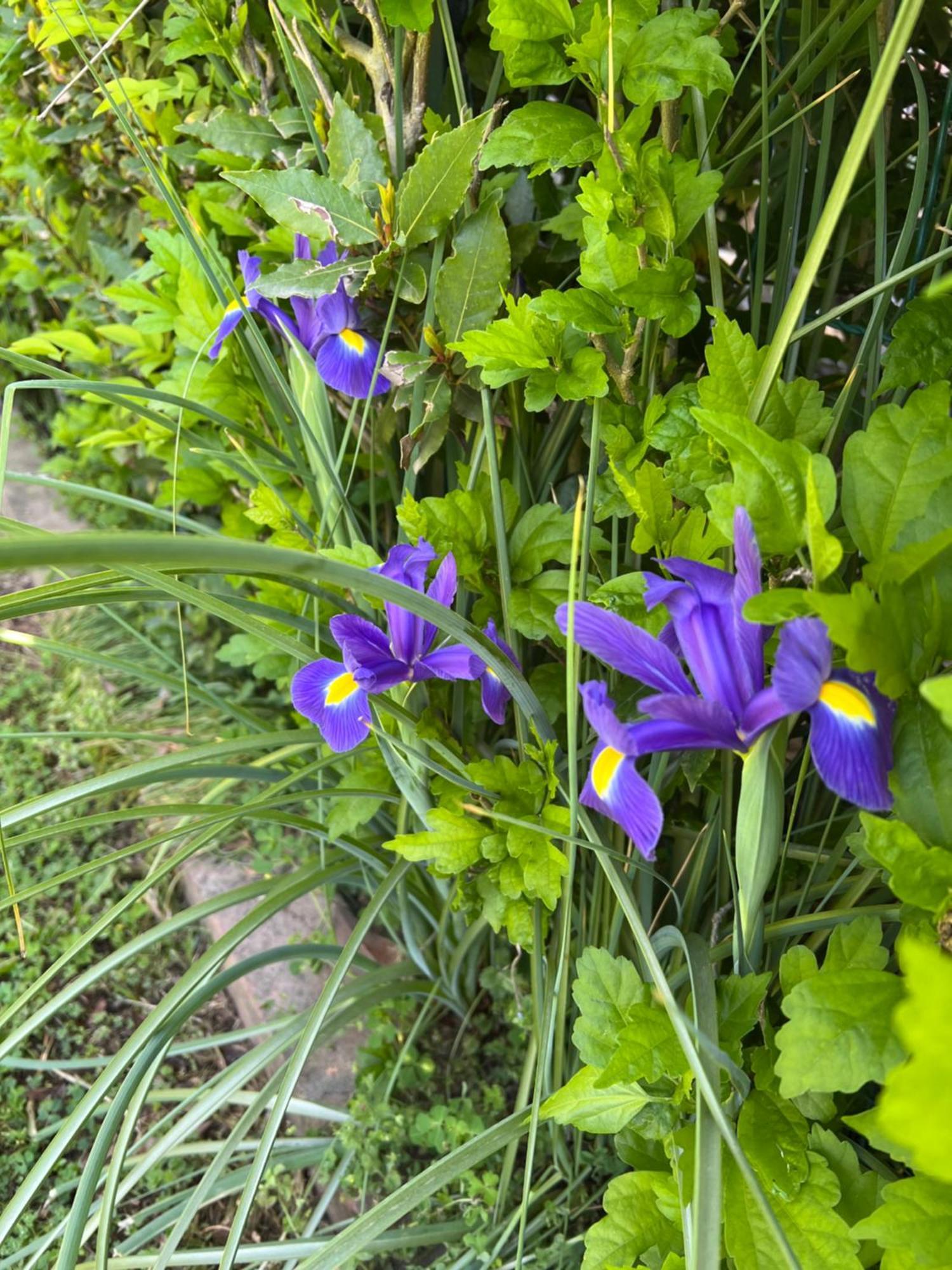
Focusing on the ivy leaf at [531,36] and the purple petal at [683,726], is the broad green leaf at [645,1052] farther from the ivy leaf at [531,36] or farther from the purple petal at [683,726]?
the ivy leaf at [531,36]

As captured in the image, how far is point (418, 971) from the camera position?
1.07 meters

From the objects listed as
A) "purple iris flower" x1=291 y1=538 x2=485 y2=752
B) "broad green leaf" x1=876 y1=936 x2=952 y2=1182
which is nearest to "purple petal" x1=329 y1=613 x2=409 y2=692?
"purple iris flower" x1=291 y1=538 x2=485 y2=752

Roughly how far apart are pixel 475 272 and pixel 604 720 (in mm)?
427

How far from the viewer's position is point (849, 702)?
448 millimetres

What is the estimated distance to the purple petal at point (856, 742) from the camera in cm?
44

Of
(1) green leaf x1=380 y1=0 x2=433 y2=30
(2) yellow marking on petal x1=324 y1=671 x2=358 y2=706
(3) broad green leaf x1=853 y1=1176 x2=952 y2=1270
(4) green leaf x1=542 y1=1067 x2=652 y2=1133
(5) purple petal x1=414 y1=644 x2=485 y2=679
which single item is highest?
(1) green leaf x1=380 y1=0 x2=433 y2=30

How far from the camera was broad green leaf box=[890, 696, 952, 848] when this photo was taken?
0.44 metres

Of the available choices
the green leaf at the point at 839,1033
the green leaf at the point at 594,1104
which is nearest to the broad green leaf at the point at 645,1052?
the green leaf at the point at 594,1104

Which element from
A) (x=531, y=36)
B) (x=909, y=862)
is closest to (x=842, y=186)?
(x=531, y=36)

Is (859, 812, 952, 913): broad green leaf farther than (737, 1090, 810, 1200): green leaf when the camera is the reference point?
No

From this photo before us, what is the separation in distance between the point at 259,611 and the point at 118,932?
0.82 m

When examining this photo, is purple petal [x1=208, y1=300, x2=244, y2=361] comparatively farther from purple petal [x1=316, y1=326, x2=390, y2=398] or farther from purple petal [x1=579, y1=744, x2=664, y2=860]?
purple petal [x1=579, y1=744, x2=664, y2=860]

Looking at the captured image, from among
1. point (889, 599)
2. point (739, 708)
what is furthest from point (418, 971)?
point (889, 599)

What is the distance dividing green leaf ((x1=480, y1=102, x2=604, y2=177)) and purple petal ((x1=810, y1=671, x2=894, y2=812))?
0.39 metres
